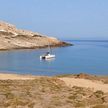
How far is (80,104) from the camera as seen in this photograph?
1911 centimetres

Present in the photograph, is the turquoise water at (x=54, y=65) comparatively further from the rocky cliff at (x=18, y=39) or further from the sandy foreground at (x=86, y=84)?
the rocky cliff at (x=18, y=39)

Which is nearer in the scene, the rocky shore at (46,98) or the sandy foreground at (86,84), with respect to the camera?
the rocky shore at (46,98)

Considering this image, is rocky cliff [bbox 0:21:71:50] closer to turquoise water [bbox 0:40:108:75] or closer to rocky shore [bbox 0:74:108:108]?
turquoise water [bbox 0:40:108:75]

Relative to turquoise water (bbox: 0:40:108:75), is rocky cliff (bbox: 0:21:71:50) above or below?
above

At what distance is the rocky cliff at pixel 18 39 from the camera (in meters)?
139

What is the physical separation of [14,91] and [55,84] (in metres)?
5.71

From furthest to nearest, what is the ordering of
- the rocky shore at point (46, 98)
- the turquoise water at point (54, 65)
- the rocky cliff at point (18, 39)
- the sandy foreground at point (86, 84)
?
the rocky cliff at point (18, 39) → the turquoise water at point (54, 65) → the sandy foreground at point (86, 84) → the rocky shore at point (46, 98)

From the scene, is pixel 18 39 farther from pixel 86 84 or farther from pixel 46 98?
pixel 46 98

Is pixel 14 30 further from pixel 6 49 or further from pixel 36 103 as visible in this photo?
pixel 36 103

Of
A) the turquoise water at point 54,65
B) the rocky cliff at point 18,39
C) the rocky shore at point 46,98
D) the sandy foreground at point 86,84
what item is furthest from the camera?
the rocky cliff at point 18,39

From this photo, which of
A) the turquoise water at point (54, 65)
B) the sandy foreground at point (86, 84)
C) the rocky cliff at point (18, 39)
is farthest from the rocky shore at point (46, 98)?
the rocky cliff at point (18, 39)

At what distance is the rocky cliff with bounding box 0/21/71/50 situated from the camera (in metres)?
139

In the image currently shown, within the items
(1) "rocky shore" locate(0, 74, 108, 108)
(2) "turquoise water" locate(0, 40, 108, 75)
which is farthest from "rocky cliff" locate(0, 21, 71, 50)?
(1) "rocky shore" locate(0, 74, 108, 108)

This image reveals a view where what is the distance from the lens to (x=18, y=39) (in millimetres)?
144125
